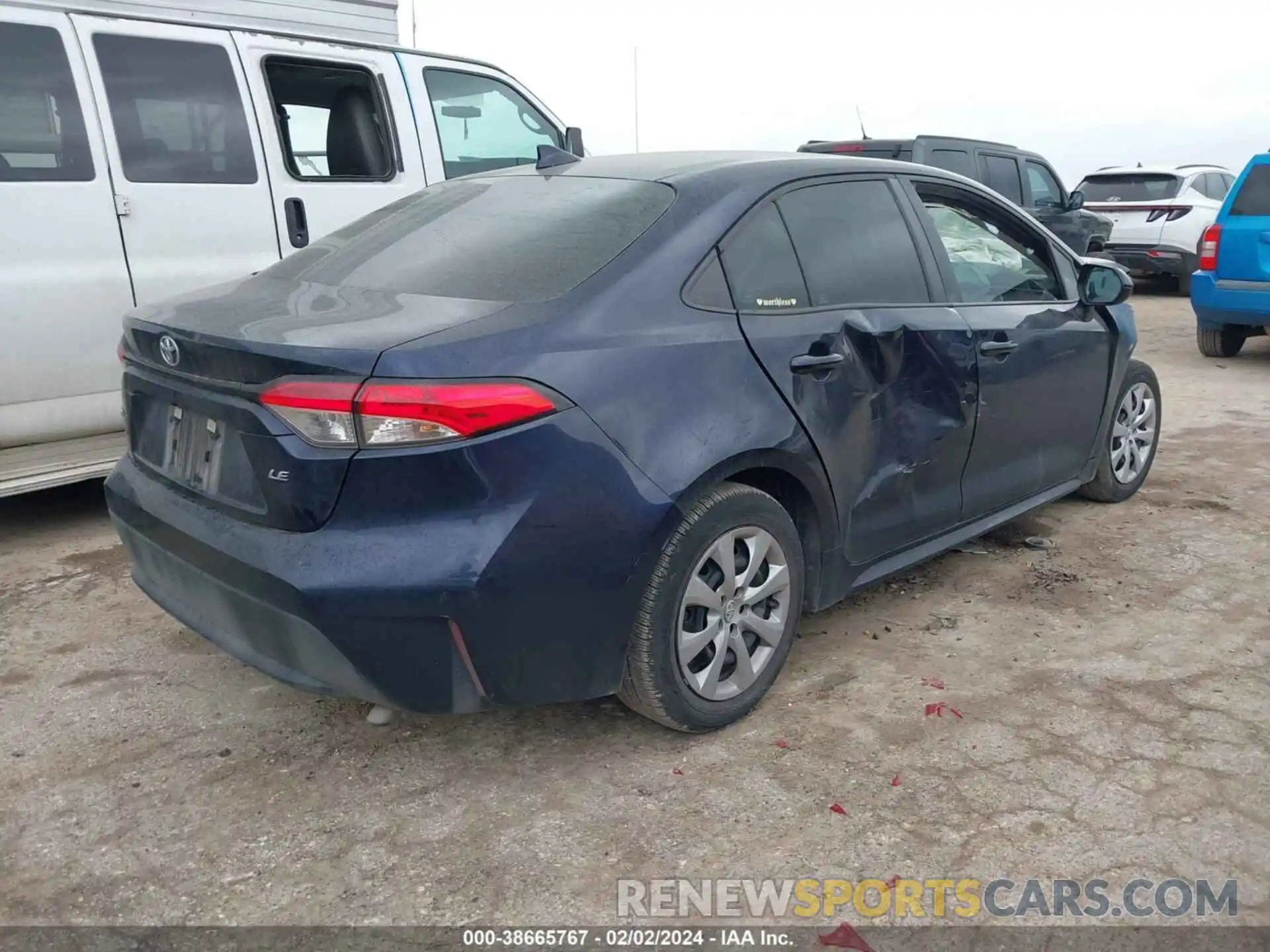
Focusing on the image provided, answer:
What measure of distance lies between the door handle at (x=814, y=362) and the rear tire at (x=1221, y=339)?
766cm

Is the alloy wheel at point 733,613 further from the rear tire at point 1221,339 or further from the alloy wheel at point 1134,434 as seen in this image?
the rear tire at point 1221,339

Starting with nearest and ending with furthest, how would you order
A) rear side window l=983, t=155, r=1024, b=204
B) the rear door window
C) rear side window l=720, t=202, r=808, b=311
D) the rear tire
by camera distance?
rear side window l=720, t=202, r=808, b=311 → the rear tire → rear side window l=983, t=155, r=1024, b=204 → the rear door window

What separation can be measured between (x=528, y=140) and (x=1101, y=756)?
4518 mm

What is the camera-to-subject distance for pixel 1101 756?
288 cm

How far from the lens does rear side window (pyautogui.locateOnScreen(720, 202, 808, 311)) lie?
2.97 metres

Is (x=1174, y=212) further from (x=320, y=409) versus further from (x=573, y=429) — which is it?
(x=320, y=409)

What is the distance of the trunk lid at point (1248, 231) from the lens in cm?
826

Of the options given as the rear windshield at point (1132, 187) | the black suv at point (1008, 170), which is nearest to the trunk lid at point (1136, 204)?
the rear windshield at point (1132, 187)

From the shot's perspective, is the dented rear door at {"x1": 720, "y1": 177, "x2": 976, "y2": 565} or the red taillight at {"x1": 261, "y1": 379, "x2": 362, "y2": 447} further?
the dented rear door at {"x1": 720, "y1": 177, "x2": 976, "y2": 565}

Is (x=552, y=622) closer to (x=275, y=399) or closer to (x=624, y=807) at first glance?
(x=624, y=807)

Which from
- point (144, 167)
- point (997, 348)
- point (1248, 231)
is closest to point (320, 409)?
point (997, 348)

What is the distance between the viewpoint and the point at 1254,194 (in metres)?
8.45

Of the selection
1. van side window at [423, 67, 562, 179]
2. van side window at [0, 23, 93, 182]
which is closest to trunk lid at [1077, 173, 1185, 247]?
van side window at [423, 67, 562, 179]

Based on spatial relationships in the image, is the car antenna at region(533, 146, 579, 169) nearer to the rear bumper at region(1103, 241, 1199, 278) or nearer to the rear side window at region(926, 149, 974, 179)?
the rear side window at region(926, 149, 974, 179)
